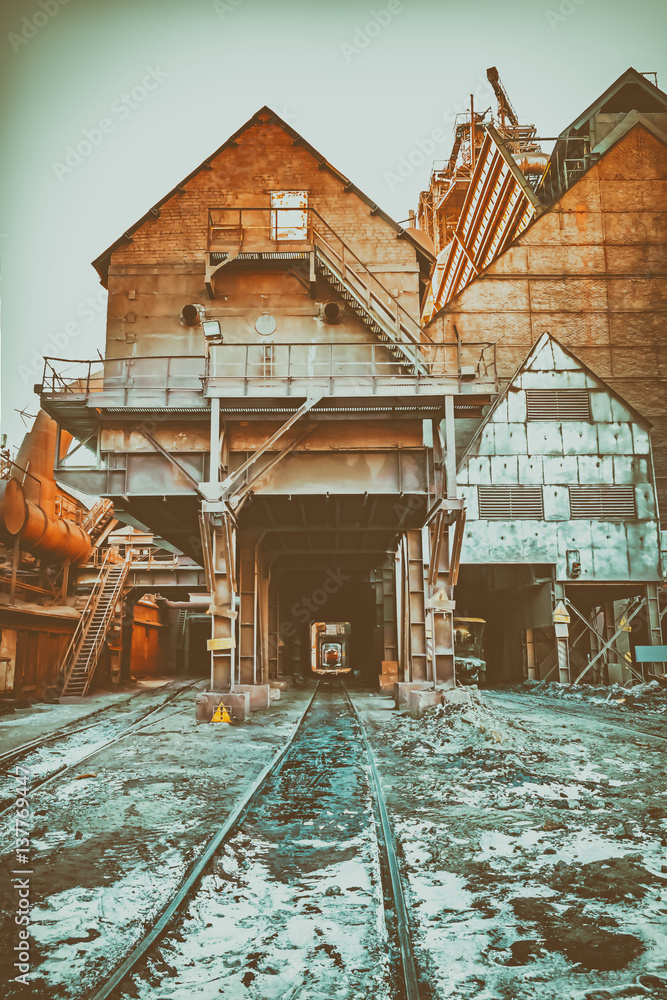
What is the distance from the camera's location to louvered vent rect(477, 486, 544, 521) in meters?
23.1

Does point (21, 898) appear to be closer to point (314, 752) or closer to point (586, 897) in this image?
point (586, 897)

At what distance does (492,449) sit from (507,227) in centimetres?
1748

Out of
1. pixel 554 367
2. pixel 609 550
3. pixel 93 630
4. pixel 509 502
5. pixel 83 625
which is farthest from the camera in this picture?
pixel 554 367

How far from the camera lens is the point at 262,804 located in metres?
6.76

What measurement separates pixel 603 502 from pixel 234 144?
52.0ft

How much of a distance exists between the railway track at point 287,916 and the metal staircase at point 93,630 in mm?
15335

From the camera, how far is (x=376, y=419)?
579 inches

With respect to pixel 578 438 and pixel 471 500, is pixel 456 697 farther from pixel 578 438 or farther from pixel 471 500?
pixel 578 438

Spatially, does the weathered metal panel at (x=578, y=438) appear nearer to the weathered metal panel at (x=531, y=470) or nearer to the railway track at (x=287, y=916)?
the weathered metal panel at (x=531, y=470)

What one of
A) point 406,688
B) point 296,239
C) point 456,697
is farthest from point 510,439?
point 456,697

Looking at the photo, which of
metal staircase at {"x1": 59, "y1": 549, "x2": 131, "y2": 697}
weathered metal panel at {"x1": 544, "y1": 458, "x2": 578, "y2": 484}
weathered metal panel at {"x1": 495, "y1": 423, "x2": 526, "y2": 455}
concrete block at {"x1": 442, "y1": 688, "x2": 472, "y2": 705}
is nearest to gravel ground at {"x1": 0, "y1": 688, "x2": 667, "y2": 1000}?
concrete block at {"x1": 442, "y1": 688, "x2": 472, "y2": 705}

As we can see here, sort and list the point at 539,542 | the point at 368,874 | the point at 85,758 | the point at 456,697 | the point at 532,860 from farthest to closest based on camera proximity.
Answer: the point at 539,542 < the point at 456,697 < the point at 85,758 < the point at 532,860 < the point at 368,874

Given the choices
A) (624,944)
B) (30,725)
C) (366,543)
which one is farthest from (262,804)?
(366,543)

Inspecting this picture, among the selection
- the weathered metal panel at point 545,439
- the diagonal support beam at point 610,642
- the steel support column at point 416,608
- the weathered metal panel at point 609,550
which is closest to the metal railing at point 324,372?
the steel support column at point 416,608
